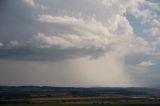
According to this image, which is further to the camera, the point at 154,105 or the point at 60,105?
the point at 154,105

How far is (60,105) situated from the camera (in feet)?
231

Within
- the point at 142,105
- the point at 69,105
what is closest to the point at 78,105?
the point at 69,105

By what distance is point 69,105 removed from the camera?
70.2 m

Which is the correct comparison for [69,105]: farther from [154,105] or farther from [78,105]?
[154,105]

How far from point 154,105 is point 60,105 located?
71.4ft

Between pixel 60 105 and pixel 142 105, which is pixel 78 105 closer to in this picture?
pixel 60 105

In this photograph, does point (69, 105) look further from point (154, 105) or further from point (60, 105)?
point (154, 105)

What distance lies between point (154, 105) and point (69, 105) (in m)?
19.9

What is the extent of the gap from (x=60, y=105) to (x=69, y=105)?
197 centimetres

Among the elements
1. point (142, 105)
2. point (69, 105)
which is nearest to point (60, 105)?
point (69, 105)

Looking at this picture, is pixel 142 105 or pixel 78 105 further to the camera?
pixel 142 105

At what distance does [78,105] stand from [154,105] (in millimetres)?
18153

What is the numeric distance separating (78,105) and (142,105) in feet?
51.3

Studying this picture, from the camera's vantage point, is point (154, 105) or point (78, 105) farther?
point (154, 105)
